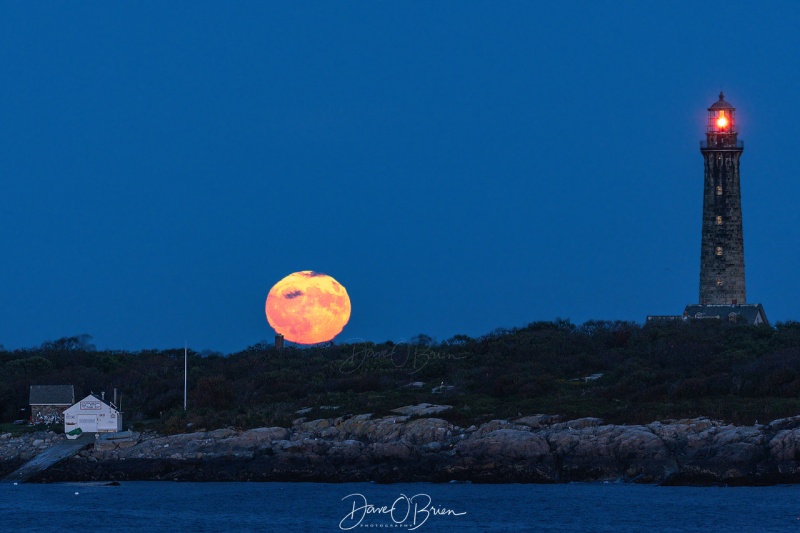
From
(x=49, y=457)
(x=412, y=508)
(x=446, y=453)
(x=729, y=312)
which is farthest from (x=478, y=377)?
(x=49, y=457)

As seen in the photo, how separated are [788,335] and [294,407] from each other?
25.9m

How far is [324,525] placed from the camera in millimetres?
41344

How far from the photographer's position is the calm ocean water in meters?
40.5

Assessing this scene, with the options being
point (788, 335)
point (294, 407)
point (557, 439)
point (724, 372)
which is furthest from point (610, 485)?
point (788, 335)

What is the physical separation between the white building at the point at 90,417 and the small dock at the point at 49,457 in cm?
101

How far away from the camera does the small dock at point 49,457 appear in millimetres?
52281

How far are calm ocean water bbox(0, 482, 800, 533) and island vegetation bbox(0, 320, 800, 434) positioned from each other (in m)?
6.23

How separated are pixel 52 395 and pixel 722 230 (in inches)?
1500

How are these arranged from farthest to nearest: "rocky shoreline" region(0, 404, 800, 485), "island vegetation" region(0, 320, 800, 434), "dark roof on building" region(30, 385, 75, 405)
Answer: "dark roof on building" region(30, 385, 75, 405)
"island vegetation" region(0, 320, 800, 434)
"rocky shoreline" region(0, 404, 800, 485)

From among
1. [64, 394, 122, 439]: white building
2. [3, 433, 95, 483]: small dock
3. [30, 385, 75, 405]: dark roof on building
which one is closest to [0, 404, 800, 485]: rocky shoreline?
[3, 433, 95, 483]: small dock

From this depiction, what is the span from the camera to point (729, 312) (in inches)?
2869

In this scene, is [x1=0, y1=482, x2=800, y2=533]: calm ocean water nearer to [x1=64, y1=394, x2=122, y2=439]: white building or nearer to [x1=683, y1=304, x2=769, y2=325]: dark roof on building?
[x1=64, y1=394, x2=122, y2=439]: white building
